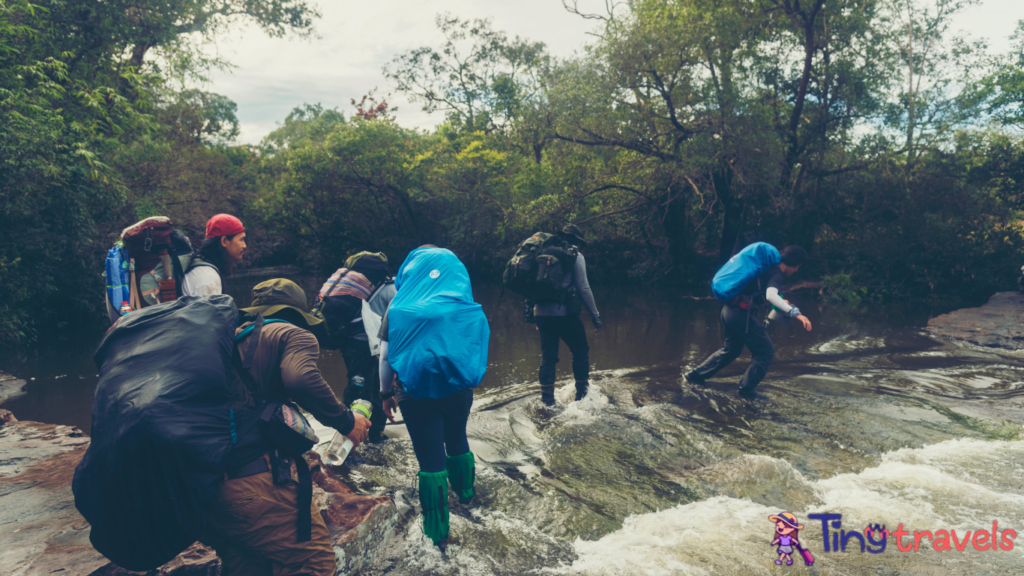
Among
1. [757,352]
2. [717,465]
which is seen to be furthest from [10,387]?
[757,352]

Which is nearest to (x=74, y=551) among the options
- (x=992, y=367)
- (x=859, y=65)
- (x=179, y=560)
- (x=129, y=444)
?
(x=179, y=560)

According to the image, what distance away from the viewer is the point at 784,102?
16062 mm

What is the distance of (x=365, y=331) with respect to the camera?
171 inches

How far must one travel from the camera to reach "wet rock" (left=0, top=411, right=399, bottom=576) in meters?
2.64

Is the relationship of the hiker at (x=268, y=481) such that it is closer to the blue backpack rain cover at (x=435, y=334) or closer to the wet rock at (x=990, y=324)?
the blue backpack rain cover at (x=435, y=334)

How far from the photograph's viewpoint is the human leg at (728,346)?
19.1 feet

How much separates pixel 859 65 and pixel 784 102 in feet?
6.56

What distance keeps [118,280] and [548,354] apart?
12.3 ft

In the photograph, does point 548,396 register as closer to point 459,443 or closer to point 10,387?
point 459,443

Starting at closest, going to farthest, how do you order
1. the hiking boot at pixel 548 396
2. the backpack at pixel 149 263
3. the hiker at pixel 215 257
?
the hiker at pixel 215 257 → the backpack at pixel 149 263 → the hiking boot at pixel 548 396

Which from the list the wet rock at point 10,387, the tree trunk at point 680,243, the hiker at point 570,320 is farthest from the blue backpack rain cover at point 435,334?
the tree trunk at point 680,243

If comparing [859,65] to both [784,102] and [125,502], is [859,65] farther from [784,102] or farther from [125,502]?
[125,502]

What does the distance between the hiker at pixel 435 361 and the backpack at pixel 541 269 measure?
233 centimetres

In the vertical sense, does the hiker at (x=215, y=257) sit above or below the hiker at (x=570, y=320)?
above
